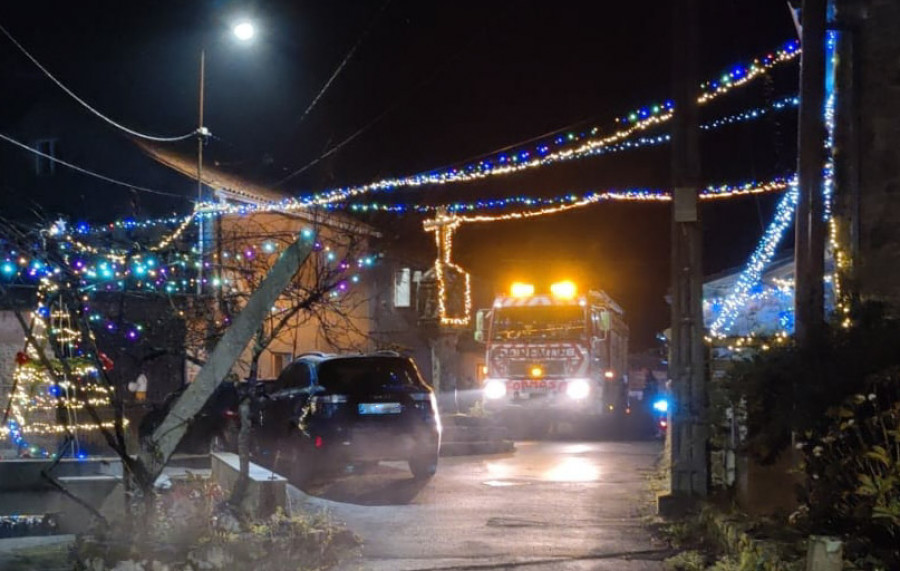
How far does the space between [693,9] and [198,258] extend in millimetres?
6359

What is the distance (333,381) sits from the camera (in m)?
13.0

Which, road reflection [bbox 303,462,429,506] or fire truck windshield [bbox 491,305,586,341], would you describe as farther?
fire truck windshield [bbox 491,305,586,341]

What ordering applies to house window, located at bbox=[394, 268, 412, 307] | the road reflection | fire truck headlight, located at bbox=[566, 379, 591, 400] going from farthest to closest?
house window, located at bbox=[394, 268, 412, 307] → fire truck headlight, located at bbox=[566, 379, 591, 400] → the road reflection

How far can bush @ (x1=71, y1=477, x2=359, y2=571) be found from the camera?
6715 mm

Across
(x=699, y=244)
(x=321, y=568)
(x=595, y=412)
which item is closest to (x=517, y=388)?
(x=595, y=412)

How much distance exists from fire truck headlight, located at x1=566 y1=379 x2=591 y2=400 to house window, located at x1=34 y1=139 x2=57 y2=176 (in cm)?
1509

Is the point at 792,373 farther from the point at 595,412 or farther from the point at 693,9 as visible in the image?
the point at 595,412

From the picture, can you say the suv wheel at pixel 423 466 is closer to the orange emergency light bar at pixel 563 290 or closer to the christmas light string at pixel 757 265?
the christmas light string at pixel 757 265

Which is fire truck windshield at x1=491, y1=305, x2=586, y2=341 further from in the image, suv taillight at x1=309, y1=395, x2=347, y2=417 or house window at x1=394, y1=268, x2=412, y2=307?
suv taillight at x1=309, y1=395, x2=347, y2=417

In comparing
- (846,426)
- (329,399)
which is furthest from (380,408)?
(846,426)

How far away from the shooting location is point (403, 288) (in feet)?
109

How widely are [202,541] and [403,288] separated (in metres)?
26.3

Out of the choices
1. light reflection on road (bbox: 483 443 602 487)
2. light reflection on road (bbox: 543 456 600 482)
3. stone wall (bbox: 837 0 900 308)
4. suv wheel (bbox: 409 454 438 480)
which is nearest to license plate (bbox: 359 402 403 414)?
suv wheel (bbox: 409 454 438 480)

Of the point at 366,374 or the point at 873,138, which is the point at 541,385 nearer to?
the point at 366,374
